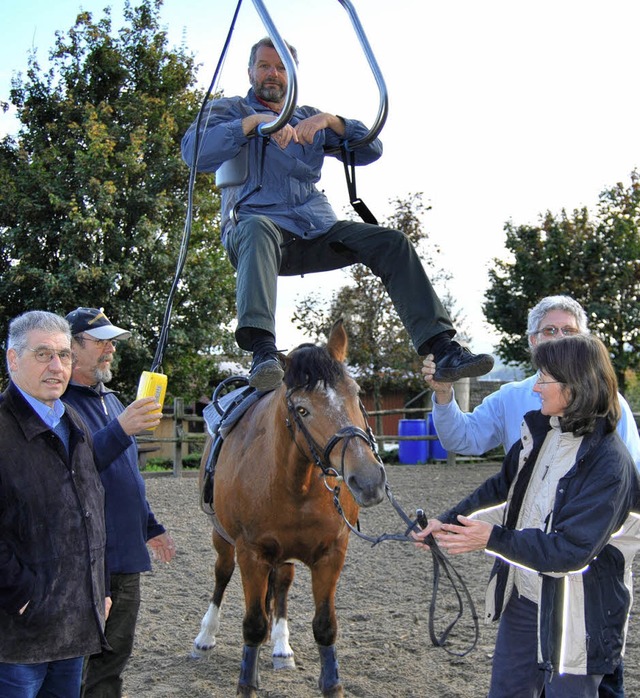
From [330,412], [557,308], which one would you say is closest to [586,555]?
[557,308]

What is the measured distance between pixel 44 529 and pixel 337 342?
6.19ft

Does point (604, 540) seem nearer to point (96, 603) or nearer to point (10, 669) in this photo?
point (96, 603)

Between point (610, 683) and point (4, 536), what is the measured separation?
8.16ft

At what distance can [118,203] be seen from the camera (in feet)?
60.8

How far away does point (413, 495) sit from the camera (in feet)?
39.4

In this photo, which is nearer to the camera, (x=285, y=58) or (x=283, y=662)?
(x=285, y=58)

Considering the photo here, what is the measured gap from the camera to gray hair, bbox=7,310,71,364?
9.07 feet

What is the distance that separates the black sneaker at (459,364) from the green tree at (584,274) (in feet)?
51.0

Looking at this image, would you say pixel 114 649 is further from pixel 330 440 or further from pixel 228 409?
pixel 228 409

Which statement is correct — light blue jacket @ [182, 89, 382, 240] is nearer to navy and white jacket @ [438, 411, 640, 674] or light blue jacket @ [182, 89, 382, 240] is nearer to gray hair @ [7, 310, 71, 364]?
gray hair @ [7, 310, 71, 364]

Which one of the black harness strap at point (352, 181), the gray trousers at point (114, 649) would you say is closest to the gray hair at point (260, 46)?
the black harness strap at point (352, 181)

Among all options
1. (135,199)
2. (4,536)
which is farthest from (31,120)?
(4,536)

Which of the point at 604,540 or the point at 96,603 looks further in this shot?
the point at 96,603

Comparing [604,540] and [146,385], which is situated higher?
[146,385]
